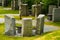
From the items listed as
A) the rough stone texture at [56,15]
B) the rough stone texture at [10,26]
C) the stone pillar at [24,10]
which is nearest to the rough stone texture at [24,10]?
the stone pillar at [24,10]

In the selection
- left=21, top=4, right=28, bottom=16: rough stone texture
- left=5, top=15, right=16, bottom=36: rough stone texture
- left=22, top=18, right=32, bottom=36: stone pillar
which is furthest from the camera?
left=21, top=4, right=28, bottom=16: rough stone texture

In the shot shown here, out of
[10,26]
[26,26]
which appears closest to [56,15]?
[26,26]

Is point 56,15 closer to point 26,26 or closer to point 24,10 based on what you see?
point 24,10

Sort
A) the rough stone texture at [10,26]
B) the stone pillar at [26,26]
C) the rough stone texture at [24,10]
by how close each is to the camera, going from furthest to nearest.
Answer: the rough stone texture at [24,10] < the rough stone texture at [10,26] < the stone pillar at [26,26]

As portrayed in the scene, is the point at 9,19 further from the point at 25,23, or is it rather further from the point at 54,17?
the point at 54,17

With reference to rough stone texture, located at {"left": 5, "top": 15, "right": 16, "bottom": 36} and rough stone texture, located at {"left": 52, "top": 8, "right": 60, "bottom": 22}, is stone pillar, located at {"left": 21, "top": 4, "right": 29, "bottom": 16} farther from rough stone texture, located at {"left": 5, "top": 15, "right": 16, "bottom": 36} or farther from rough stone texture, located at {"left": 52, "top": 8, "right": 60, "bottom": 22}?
rough stone texture, located at {"left": 5, "top": 15, "right": 16, "bottom": 36}

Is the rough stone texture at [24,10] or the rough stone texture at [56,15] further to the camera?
the rough stone texture at [24,10]

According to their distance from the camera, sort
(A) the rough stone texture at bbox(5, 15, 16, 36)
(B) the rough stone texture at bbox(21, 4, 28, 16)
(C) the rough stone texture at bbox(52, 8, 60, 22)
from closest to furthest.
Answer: (A) the rough stone texture at bbox(5, 15, 16, 36)
(C) the rough stone texture at bbox(52, 8, 60, 22)
(B) the rough stone texture at bbox(21, 4, 28, 16)

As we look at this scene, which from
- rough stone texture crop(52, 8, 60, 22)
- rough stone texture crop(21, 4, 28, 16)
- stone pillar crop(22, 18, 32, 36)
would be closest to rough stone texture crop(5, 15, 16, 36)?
stone pillar crop(22, 18, 32, 36)

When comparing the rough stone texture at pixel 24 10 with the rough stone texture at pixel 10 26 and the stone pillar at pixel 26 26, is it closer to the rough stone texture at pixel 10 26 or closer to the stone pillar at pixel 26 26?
the rough stone texture at pixel 10 26

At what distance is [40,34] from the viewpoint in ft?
55.2

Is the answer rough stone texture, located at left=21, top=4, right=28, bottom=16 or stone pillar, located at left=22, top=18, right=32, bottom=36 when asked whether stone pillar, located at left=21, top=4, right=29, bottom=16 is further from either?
stone pillar, located at left=22, top=18, right=32, bottom=36

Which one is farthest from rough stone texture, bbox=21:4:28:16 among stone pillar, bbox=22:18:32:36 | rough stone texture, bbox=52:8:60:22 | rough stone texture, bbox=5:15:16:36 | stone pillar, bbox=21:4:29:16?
stone pillar, bbox=22:18:32:36

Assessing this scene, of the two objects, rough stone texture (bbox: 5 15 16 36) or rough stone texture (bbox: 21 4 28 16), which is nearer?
rough stone texture (bbox: 5 15 16 36)
